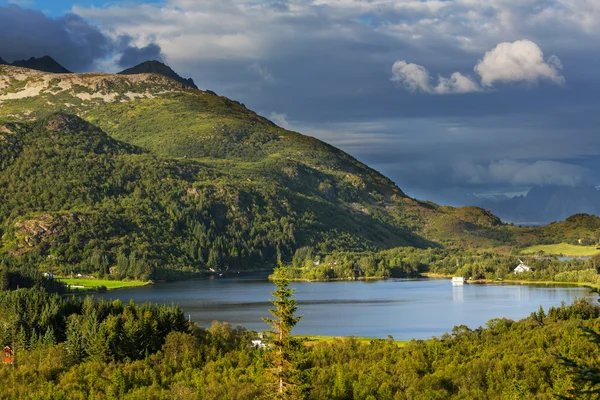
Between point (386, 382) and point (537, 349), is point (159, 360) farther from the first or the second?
point (537, 349)

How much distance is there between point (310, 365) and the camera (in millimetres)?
90500

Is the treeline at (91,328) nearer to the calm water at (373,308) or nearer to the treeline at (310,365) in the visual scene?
the treeline at (310,365)

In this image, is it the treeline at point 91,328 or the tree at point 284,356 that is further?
the treeline at point 91,328

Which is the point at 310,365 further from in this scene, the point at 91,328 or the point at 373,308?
the point at 373,308

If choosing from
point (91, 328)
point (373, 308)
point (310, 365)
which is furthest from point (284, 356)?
point (373, 308)

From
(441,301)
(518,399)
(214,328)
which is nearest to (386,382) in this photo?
(518,399)

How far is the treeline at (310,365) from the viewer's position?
257 feet

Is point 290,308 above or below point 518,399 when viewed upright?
above

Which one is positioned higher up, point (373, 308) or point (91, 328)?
point (91, 328)

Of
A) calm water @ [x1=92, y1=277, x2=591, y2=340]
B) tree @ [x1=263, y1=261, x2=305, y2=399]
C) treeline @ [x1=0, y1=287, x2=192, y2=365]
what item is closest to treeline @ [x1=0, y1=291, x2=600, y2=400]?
treeline @ [x1=0, y1=287, x2=192, y2=365]

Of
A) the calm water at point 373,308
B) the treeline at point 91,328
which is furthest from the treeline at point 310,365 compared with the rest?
the calm water at point 373,308

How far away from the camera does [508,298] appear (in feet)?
602

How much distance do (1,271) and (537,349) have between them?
120 m

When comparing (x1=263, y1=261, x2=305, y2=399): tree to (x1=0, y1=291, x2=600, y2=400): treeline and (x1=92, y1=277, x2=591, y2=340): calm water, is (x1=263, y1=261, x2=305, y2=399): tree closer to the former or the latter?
(x1=0, y1=291, x2=600, y2=400): treeline
